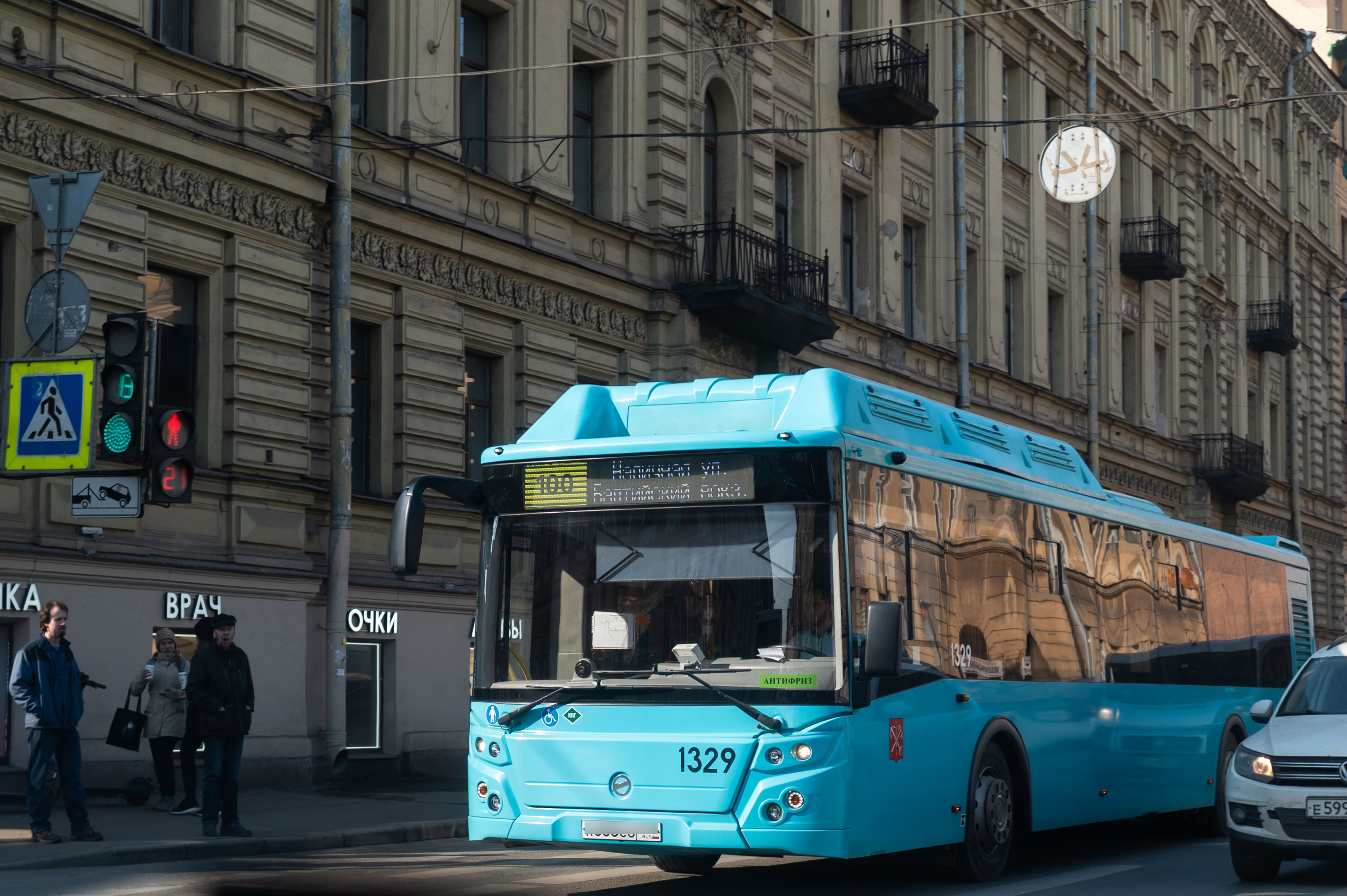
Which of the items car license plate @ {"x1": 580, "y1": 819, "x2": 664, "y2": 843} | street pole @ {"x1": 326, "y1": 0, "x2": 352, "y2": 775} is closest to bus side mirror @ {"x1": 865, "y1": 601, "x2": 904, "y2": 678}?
car license plate @ {"x1": 580, "y1": 819, "x2": 664, "y2": 843}

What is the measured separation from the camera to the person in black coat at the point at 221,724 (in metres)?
13.3

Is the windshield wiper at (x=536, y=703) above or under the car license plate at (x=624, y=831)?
above

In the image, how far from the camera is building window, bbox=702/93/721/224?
2589 cm

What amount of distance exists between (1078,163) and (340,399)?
45.2 feet

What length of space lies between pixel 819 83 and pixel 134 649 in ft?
52.9

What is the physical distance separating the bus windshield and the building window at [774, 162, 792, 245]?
18.0 meters

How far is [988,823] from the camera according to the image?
11.0m

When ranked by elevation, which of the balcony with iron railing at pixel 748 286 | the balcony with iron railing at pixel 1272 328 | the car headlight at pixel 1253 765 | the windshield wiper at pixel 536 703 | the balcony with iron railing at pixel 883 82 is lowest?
the car headlight at pixel 1253 765

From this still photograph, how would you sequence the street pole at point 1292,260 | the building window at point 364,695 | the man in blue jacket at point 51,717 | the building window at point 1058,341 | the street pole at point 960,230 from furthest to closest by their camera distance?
the street pole at point 1292,260 → the building window at point 1058,341 → the street pole at point 960,230 → the building window at point 364,695 → the man in blue jacket at point 51,717

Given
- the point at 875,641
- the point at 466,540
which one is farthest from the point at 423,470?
the point at 875,641

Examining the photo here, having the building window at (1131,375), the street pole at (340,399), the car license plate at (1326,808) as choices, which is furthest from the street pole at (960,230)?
the car license plate at (1326,808)

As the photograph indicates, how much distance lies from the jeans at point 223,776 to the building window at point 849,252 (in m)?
17.7

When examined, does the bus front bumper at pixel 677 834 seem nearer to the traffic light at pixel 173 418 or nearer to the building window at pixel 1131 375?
the traffic light at pixel 173 418

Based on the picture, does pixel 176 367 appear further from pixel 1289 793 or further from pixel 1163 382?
pixel 1163 382
